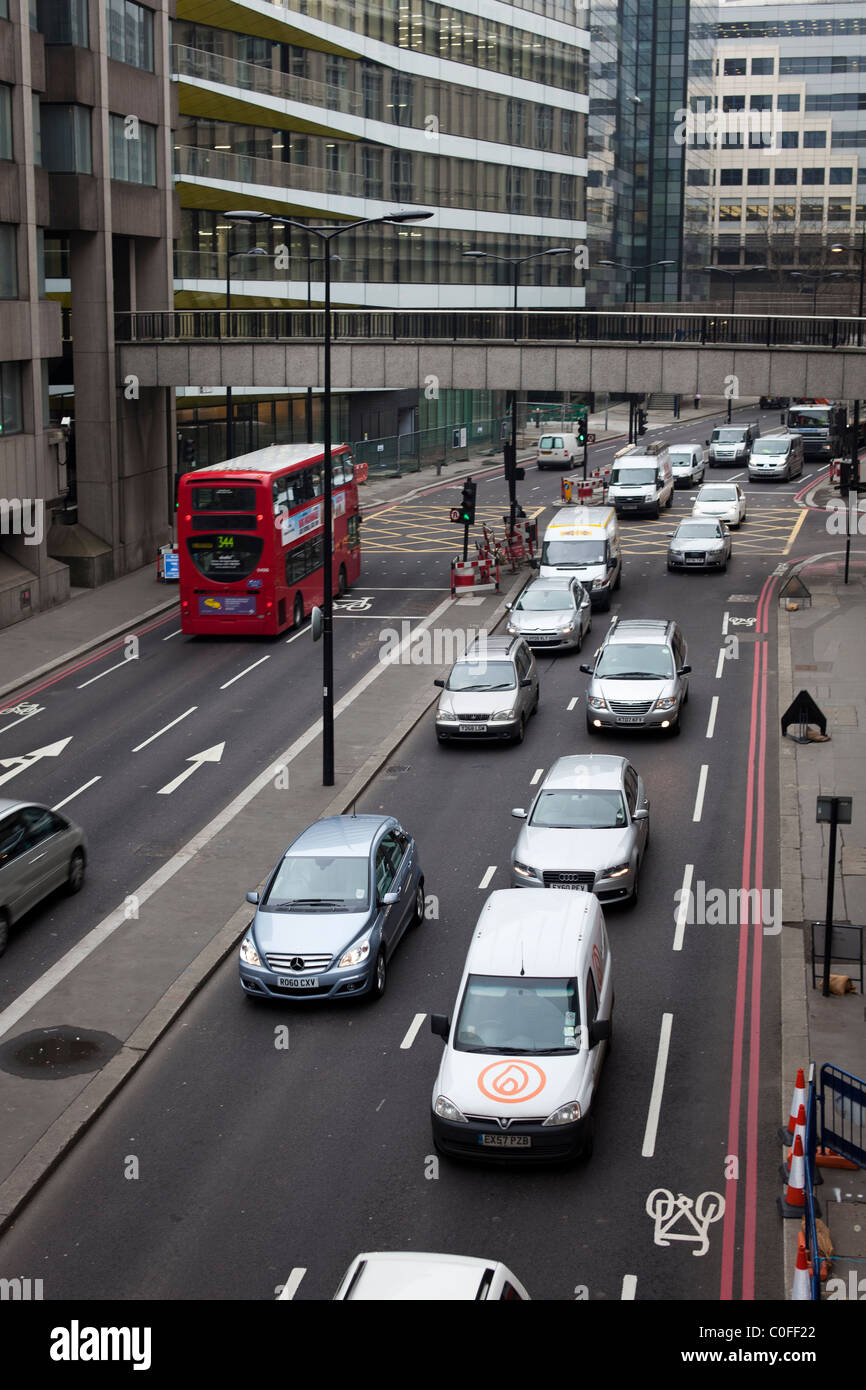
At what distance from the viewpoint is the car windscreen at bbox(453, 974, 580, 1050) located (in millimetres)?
15602

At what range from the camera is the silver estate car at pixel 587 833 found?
21.3m

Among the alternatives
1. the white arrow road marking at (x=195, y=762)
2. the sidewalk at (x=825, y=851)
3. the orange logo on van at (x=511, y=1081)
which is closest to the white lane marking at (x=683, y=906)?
the sidewalk at (x=825, y=851)

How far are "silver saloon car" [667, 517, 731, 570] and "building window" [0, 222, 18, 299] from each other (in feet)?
67.9

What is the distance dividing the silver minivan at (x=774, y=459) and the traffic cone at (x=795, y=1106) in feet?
193

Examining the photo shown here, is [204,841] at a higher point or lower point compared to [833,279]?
lower

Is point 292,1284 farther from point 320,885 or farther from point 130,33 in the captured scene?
point 130,33

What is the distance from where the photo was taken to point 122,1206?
14.8m

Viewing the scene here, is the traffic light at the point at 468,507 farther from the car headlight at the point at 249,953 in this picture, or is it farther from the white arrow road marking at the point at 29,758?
the car headlight at the point at 249,953

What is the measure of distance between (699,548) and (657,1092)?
33630 mm

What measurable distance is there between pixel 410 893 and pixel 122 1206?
7202mm

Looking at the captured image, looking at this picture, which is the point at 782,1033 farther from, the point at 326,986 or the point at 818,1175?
the point at 326,986

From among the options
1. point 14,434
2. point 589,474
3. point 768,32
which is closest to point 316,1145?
point 14,434

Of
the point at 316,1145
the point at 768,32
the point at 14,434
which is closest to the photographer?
the point at 316,1145

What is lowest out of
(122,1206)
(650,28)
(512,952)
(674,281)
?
(122,1206)
